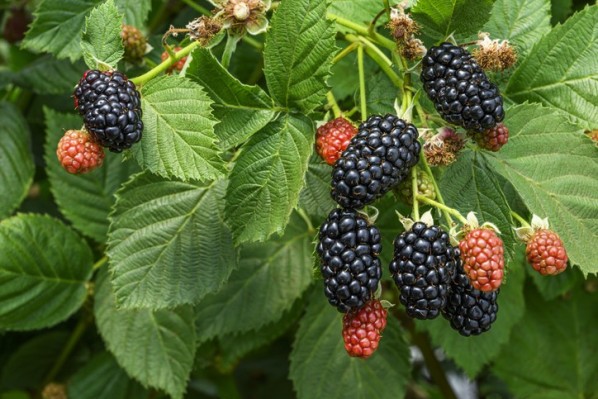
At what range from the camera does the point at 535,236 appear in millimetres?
1272

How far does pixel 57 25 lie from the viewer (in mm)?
1730

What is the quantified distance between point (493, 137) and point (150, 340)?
90cm

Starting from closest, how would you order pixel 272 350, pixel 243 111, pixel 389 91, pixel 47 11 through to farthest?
pixel 243 111 < pixel 389 91 < pixel 47 11 < pixel 272 350

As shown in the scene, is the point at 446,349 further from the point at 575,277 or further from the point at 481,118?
the point at 481,118

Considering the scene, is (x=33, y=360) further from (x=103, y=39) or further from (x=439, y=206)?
(x=439, y=206)

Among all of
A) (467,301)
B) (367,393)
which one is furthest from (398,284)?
(367,393)

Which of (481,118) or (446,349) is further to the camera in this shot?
(446,349)

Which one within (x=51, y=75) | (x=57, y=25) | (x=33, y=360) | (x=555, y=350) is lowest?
(x=555, y=350)

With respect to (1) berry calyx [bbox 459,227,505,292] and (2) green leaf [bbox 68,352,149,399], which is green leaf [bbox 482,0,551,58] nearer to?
(1) berry calyx [bbox 459,227,505,292]

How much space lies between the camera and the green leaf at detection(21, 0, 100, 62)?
1.72 metres

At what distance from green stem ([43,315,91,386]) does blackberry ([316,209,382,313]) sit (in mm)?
1067

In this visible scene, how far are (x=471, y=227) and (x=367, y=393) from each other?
759 millimetres

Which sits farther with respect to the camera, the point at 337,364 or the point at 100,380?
the point at 100,380

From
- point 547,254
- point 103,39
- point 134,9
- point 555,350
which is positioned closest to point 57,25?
point 134,9
